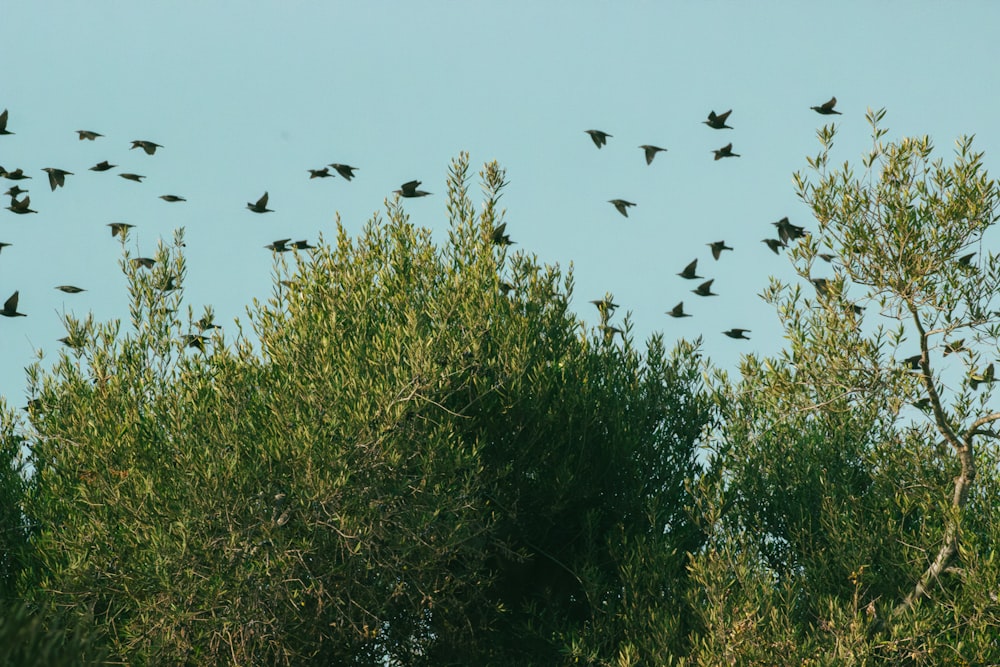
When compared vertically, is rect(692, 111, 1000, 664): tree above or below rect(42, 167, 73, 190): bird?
below

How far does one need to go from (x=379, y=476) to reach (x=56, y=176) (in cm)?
848

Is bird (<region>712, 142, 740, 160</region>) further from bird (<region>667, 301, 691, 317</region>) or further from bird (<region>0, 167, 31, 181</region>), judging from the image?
bird (<region>0, 167, 31, 181</region>)

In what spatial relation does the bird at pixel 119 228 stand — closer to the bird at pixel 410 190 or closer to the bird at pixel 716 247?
the bird at pixel 410 190

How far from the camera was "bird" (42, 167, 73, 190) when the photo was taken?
19719 millimetres

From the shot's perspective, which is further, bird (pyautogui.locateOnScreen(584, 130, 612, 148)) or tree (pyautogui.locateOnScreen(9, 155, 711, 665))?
bird (pyautogui.locateOnScreen(584, 130, 612, 148))

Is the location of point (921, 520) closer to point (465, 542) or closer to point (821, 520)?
point (821, 520)

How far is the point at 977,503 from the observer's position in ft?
63.2

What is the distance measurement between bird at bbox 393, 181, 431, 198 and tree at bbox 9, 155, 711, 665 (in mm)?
517

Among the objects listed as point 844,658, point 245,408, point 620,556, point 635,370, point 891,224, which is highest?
point 891,224

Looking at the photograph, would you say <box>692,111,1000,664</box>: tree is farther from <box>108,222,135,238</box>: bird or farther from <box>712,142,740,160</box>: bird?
<box>108,222,135,238</box>: bird

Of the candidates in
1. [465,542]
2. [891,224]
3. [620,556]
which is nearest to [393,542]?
[465,542]

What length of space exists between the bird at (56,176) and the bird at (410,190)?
5.76m

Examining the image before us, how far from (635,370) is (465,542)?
5.57 meters

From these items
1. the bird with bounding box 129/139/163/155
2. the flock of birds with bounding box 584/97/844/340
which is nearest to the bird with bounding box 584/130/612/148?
the flock of birds with bounding box 584/97/844/340
